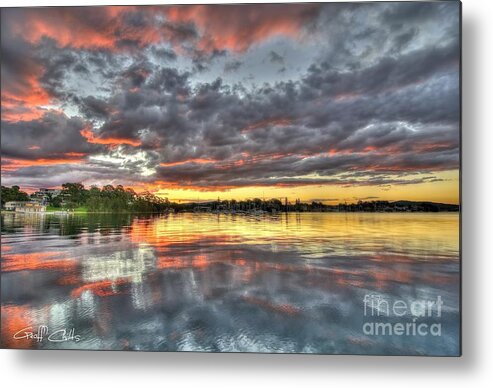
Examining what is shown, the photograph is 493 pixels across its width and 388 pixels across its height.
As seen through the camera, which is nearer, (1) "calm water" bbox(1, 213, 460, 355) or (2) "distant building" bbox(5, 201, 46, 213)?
(1) "calm water" bbox(1, 213, 460, 355)

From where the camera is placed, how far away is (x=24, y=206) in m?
2.78

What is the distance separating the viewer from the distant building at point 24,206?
9.00ft

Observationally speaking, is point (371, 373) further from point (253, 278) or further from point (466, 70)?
point (466, 70)

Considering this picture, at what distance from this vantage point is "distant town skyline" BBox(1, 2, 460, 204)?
2562 millimetres

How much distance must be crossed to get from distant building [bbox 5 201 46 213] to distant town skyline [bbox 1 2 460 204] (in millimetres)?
132

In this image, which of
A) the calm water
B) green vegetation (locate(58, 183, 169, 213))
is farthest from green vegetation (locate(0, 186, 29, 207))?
green vegetation (locate(58, 183, 169, 213))

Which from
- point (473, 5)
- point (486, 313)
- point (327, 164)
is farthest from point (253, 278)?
point (473, 5)
